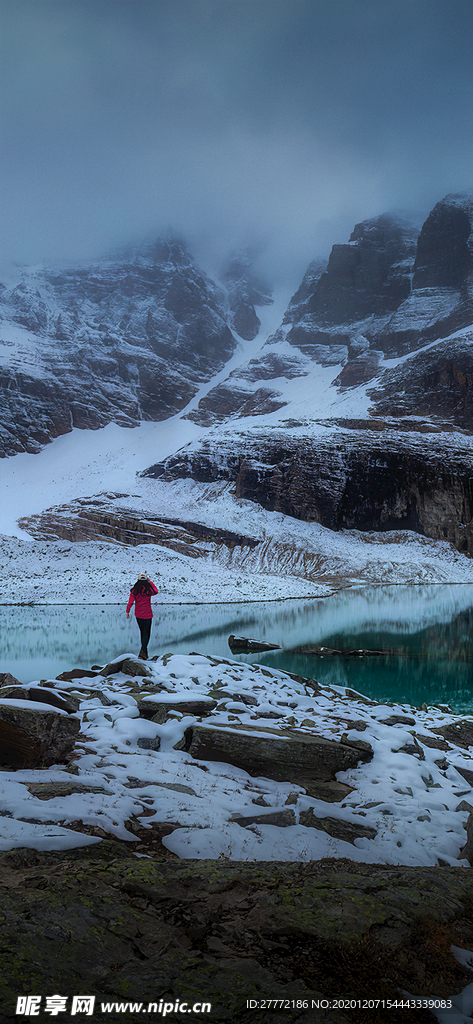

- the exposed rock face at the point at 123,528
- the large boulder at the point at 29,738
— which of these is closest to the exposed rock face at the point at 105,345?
the exposed rock face at the point at 123,528

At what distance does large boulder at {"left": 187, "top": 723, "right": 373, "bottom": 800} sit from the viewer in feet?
18.6

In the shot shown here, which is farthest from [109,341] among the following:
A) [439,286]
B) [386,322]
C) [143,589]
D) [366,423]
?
[143,589]

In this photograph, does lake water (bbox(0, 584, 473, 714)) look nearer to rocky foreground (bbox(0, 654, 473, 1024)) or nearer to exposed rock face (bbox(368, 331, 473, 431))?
rocky foreground (bbox(0, 654, 473, 1024))

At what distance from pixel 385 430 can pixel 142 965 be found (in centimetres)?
7375

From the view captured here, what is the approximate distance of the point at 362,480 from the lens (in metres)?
67.1

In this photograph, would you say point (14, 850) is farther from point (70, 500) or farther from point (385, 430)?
point (385, 430)

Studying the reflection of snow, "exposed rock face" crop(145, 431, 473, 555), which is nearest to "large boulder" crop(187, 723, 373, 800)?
the reflection of snow

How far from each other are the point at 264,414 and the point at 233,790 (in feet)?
285

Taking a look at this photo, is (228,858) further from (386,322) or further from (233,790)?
(386,322)

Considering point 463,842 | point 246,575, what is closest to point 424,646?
point 463,842

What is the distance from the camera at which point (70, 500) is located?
62.3m

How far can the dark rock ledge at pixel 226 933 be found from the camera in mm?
2033

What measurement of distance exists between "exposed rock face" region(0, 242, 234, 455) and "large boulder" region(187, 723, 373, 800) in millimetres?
90183

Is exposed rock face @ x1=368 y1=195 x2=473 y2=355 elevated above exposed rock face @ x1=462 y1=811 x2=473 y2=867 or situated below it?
above
